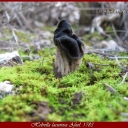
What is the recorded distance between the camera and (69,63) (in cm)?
296

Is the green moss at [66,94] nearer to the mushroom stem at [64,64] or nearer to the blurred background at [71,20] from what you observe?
the mushroom stem at [64,64]

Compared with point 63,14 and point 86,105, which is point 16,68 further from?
point 63,14

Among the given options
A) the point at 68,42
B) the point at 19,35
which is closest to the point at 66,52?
the point at 68,42

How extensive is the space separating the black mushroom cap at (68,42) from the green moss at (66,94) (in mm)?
248

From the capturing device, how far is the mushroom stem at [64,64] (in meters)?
2.94

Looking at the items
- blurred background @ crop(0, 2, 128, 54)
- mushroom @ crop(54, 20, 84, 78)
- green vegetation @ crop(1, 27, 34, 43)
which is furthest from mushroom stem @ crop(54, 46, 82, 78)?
green vegetation @ crop(1, 27, 34, 43)

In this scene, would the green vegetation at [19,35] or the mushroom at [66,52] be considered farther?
the green vegetation at [19,35]

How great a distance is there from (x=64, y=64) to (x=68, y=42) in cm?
31

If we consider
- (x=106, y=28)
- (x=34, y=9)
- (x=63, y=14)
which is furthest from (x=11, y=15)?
(x=106, y=28)

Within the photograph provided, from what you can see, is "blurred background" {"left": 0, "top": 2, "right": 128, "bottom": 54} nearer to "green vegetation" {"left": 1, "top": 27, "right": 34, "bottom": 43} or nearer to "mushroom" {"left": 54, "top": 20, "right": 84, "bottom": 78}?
"green vegetation" {"left": 1, "top": 27, "right": 34, "bottom": 43}

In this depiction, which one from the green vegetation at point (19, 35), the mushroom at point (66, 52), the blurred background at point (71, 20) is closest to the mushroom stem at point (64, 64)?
the mushroom at point (66, 52)

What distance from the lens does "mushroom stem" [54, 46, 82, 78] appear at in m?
2.94

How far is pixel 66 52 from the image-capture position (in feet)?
9.38

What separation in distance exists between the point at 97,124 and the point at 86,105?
0.26m
